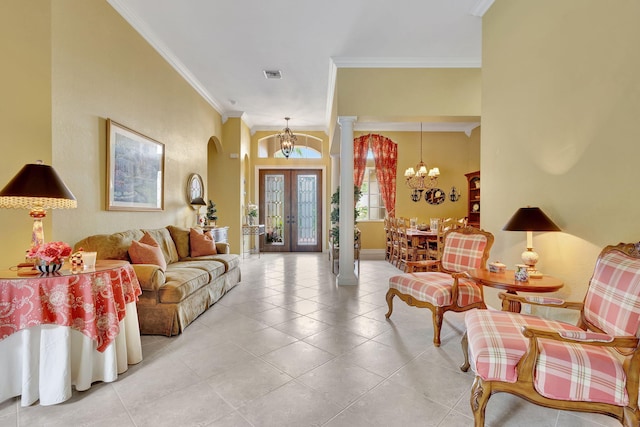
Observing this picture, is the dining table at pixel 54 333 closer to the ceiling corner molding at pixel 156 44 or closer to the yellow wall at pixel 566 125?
the ceiling corner molding at pixel 156 44

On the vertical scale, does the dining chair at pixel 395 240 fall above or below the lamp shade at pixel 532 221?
below

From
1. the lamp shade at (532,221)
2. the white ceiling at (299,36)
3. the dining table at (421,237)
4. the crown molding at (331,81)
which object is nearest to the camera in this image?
the lamp shade at (532,221)

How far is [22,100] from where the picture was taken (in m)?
2.45

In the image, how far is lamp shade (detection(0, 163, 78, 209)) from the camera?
6.60 ft

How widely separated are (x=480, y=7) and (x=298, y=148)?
5.95 meters

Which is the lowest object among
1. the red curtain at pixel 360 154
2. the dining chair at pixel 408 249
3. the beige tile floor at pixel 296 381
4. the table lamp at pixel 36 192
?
the beige tile floor at pixel 296 381

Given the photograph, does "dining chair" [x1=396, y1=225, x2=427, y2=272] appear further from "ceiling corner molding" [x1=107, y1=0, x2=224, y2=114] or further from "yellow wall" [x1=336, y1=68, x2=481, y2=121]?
"ceiling corner molding" [x1=107, y1=0, x2=224, y2=114]

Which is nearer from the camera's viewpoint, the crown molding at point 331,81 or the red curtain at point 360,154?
the crown molding at point 331,81

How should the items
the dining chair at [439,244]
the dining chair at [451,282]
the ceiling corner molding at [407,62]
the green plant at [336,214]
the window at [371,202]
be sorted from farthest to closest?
the window at [371,202] → the green plant at [336,214] → the dining chair at [439,244] → the ceiling corner molding at [407,62] → the dining chair at [451,282]

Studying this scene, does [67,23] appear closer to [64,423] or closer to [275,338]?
[64,423]

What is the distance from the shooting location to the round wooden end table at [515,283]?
2221mm

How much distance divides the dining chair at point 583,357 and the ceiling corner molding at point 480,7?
9.64 feet

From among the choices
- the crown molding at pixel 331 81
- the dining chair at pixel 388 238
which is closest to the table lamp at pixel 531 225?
the crown molding at pixel 331 81

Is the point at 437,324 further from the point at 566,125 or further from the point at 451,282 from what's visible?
the point at 566,125
